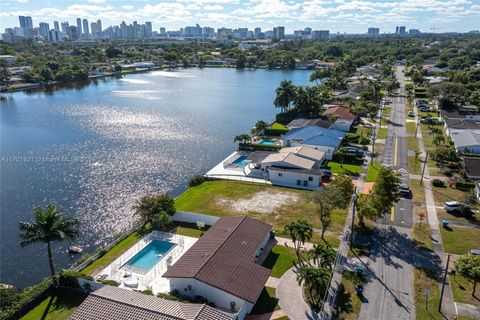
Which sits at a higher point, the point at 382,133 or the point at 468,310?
the point at 382,133

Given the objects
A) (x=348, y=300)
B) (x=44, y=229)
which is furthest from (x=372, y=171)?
(x=44, y=229)

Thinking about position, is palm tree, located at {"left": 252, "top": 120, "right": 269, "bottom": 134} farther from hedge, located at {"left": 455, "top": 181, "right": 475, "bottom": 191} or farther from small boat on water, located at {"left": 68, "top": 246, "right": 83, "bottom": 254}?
small boat on water, located at {"left": 68, "top": 246, "right": 83, "bottom": 254}

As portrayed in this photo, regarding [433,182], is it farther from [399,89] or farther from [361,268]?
[399,89]

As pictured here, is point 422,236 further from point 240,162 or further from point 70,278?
point 70,278

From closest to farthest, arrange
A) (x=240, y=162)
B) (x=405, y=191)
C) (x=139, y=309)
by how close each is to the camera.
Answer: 1. (x=139, y=309)
2. (x=405, y=191)
3. (x=240, y=162)

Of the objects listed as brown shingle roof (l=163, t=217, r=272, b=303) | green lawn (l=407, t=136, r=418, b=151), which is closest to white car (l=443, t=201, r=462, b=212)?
brown shingle roof (l=163, t=217, r=272, b=303)

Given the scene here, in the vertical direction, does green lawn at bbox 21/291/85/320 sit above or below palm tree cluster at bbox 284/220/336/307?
below
